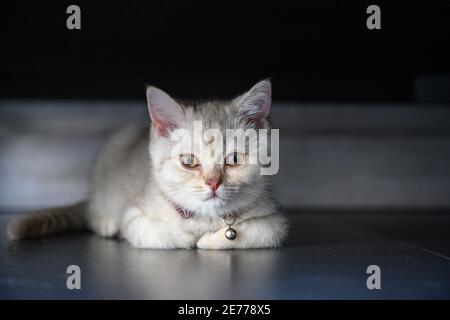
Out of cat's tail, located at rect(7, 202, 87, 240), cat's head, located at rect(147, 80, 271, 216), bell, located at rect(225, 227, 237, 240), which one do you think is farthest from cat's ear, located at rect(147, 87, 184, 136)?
cat's tail, located at rect(7, 202, 87, 240)

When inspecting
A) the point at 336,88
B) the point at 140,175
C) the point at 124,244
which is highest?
the point at 336,88

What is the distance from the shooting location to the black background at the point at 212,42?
1631 millimetres

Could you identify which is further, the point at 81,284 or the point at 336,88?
the point at 336,88

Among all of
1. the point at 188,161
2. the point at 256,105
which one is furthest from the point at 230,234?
the point at 256,105

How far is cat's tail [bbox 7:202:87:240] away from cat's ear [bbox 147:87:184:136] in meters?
0.63

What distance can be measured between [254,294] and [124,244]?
85 cm

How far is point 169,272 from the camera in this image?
144cm

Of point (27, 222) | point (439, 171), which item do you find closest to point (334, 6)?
point (27, 222)

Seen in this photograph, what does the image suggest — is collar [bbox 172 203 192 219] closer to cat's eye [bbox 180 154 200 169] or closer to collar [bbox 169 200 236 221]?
collar [bbox 169 200 236 221]

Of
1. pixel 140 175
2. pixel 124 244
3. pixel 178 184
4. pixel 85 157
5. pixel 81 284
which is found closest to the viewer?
pixel 81 284

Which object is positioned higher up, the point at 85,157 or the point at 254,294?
the point at 85,157

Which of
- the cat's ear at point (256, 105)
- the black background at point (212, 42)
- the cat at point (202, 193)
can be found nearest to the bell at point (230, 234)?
the cat at point (202, 193)
